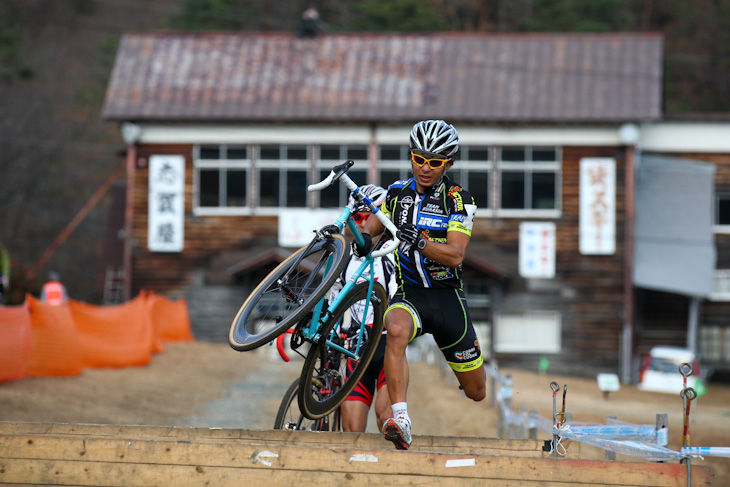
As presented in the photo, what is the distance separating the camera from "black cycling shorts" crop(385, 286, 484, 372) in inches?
272

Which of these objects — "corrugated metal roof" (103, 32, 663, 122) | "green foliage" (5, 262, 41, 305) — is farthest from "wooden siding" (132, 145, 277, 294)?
"green foliage" (5, 262, 41, 305)

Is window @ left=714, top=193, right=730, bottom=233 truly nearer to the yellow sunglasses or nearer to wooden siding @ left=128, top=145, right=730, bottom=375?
wooden siding @ left=128, top=145, right=730, bottom=375

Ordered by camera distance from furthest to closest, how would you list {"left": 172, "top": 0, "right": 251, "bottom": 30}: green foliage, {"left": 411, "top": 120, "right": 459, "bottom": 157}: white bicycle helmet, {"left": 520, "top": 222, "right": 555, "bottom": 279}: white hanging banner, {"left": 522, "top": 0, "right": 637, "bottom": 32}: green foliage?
{"left": 172, "top": 0, "right": 251, "bottom": 30}: green foliage < {"left": 522, "top": 0, "right": 637, "bottom": 32}: green foliage < {"left": 520, "top": 222, "right": 555, "bottom": 279}: white hanging banner < {"left": 411, "top": 120, "right": 459, "bottom": 157}: white bicycle helmet

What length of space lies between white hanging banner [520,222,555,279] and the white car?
427cm

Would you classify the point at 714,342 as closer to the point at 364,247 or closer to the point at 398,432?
the point at 364,247

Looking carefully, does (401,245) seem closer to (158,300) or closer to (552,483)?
(552,483)

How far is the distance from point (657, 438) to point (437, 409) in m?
9.32

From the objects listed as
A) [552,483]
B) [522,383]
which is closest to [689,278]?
[522,383]

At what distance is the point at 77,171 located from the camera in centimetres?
5416

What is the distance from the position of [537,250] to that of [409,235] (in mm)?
25544

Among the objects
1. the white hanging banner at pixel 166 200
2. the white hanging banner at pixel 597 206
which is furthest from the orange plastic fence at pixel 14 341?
the white hanging banner at pixel 597 206

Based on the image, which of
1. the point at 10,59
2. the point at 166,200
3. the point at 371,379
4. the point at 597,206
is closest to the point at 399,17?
the point at 10,59

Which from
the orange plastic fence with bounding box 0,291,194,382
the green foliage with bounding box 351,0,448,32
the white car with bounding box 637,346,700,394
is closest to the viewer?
the orange plastic fence with bounding box 0,291,194,382

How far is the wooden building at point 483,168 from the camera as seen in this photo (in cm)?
3131
